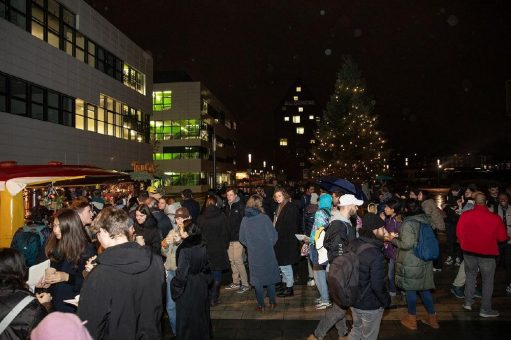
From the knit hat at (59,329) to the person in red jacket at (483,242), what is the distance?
262 inches

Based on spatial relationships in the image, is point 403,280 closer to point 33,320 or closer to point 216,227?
point 216,227

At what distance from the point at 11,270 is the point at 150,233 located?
135 inches

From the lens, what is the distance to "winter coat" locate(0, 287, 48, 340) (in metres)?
2.71

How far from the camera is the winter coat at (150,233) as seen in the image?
20.9ft

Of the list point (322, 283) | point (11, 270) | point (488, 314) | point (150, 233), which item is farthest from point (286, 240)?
point (11, 270)

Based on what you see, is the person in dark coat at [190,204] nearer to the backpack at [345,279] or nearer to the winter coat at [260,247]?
the winter coat at [260,247]

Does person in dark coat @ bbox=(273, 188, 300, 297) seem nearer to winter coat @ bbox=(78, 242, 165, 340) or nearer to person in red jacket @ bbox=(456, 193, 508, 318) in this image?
person in red jacket @ bbox=(456, 193, 508, 318)

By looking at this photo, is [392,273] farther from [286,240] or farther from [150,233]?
[150,233]

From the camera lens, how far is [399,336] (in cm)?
606

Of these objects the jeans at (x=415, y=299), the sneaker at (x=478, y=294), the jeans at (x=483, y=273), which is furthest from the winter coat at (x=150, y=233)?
the sneaker at (x=478, y=294)

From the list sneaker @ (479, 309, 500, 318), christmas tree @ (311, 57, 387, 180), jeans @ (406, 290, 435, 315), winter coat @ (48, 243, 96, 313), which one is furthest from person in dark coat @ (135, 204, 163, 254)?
christmas tree @ (311, 57, 387, 180)

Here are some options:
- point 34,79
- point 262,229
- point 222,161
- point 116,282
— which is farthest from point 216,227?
point 222,161

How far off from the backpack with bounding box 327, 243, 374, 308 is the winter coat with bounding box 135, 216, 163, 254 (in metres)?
3.15

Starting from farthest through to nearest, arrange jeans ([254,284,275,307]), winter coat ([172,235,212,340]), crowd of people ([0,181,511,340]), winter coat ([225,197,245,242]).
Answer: winter coat ([225,197,245,242]), jeans ([254,284,275,307]), winter coat ([172,235,212,340]), crowd of people ([0,181,511,340])
